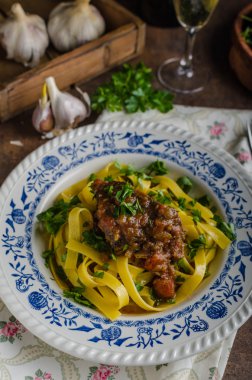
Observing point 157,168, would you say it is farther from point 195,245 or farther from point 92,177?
point 195,245

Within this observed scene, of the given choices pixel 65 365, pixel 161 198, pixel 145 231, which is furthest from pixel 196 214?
pixel 65 365

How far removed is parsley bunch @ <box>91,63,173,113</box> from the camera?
4.87m

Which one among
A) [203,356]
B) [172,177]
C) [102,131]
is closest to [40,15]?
[102,131]

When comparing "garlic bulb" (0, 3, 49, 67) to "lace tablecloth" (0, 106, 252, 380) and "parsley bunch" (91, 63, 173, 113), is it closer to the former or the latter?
"parsley bunch" (91, 63, 173, 113)

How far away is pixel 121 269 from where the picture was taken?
354cm

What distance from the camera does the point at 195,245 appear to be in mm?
3742

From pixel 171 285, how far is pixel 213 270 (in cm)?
32

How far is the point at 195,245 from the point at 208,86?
82.8 inches

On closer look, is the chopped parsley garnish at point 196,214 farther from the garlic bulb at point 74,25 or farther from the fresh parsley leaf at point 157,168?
the garlic bulb at point 74,25

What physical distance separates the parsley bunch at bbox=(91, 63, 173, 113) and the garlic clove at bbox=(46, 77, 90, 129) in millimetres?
167

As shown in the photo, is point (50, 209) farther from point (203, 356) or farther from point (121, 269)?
point (203, 356)

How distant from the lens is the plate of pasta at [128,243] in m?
3.26

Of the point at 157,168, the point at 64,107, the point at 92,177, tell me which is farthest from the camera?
the point at 64,107

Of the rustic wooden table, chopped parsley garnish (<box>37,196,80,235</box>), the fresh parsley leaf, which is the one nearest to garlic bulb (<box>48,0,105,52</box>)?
the rustic wooden table
